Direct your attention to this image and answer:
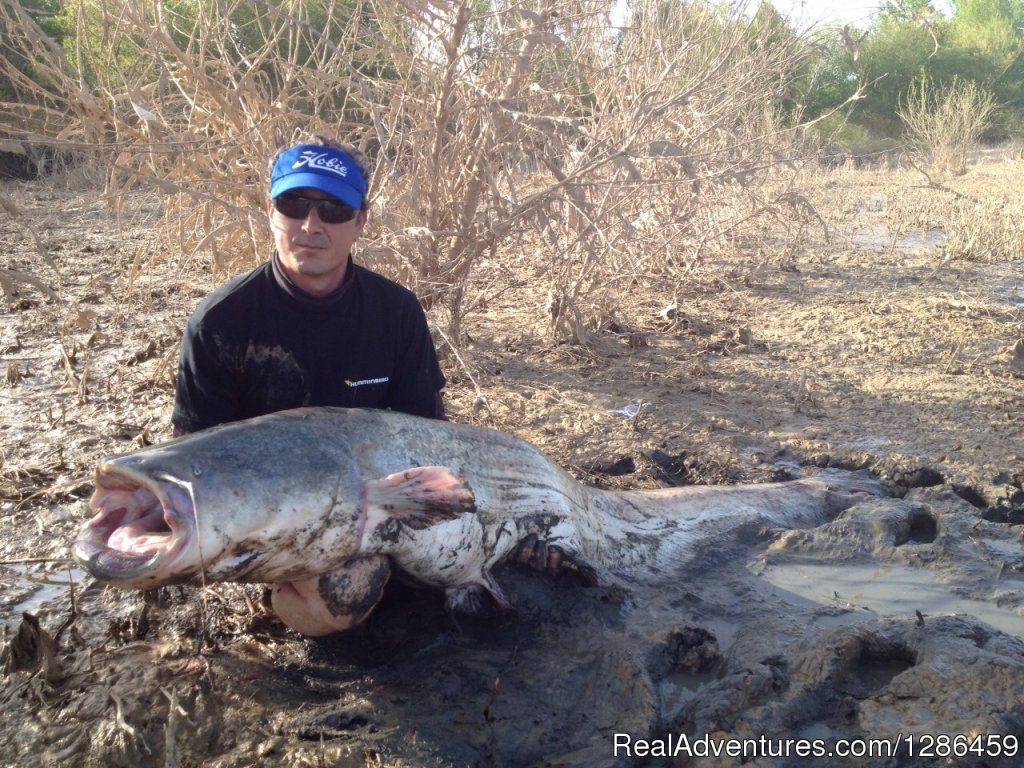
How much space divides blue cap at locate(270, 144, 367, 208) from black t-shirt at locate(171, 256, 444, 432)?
0.27m

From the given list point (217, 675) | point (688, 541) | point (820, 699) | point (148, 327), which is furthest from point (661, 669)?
point (148, 327)

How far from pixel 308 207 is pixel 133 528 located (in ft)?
3.79

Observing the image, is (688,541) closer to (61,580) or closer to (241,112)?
(61,580)

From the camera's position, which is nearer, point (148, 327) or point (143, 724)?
point (143, 724)

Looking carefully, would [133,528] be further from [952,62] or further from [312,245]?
[952,62]

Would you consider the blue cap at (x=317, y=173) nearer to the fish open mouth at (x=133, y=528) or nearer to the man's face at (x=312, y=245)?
the man's face at (x=312, y=245)

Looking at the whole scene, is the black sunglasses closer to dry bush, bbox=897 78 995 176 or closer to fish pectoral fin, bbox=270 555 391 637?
fish pectoral fin, bbox=270 555 391 637

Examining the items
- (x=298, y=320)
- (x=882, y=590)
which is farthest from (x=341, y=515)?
(x=882, y=590)

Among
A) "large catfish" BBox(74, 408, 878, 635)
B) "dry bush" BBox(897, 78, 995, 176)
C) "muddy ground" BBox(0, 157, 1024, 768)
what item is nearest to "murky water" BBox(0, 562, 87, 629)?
"muddy ground" BBox(0, 157, 1024, 768)

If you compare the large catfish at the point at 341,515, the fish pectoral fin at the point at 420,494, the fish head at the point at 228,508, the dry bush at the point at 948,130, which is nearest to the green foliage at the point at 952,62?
the dry bush at the point at 948,130

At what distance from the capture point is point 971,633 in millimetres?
2666

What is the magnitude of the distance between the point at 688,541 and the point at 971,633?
1.11m

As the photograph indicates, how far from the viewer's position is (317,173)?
2.67m

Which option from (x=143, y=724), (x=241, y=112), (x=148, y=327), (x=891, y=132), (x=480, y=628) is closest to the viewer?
(x=143, y=724)
